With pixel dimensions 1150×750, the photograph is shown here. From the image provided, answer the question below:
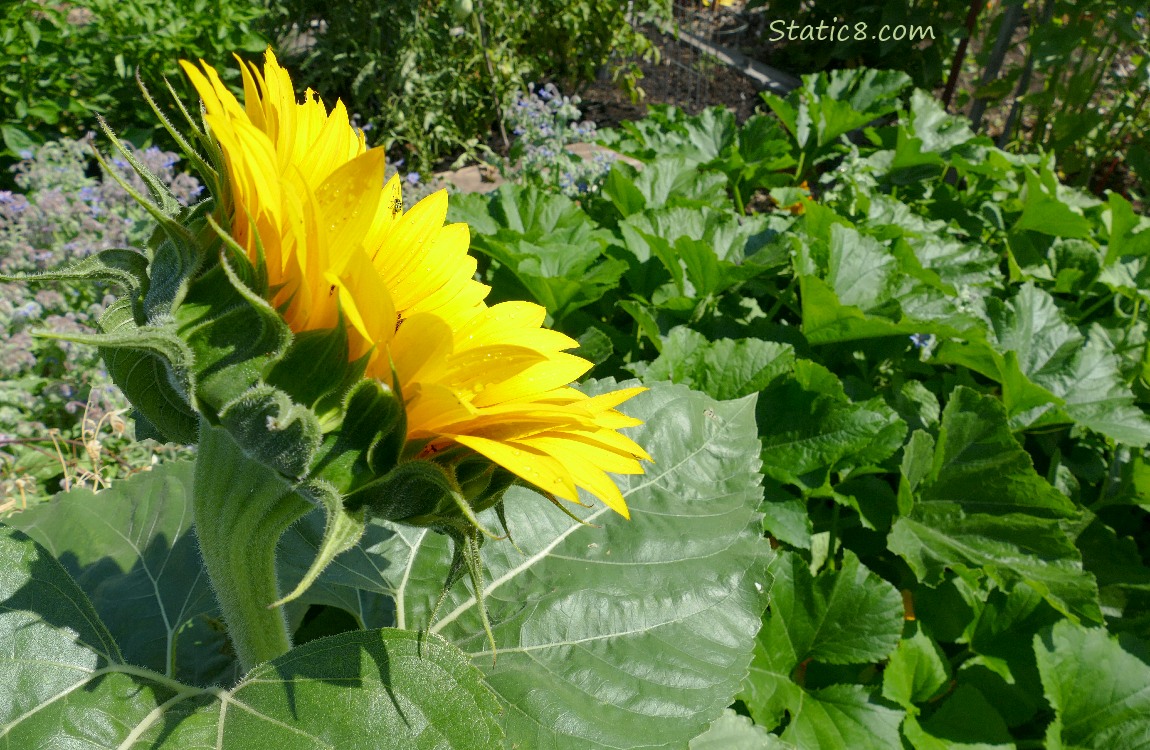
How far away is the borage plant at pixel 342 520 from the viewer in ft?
1.78

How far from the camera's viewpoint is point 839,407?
1548mm

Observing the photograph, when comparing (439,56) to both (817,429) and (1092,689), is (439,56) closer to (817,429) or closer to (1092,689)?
(817,429)

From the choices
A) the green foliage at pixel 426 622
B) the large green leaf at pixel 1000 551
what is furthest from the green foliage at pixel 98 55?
the large green leaf at pixel 1000 551

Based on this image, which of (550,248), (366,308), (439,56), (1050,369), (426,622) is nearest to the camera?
(366,308)

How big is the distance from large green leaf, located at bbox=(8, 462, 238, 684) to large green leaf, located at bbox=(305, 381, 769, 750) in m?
0.17

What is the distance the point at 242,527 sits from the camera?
643 millimetres

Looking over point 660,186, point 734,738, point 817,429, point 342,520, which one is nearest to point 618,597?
point 734,738

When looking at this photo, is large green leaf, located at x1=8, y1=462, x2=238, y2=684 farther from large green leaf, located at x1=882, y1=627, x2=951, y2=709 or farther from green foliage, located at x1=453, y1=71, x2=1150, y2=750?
large green leaf, located at x1=882, y1=627, x2=951, y2=709

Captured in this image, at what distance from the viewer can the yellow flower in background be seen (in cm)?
Result: 53

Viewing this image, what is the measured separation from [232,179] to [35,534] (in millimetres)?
608

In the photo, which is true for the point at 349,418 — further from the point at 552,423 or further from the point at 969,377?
the point at 969,377

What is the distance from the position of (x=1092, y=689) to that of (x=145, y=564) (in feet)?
4.99

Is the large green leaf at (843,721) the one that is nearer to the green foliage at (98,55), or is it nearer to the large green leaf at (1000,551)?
the large green leaf at (1000,551)

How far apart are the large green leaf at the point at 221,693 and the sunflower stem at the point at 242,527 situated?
6 centimetres
